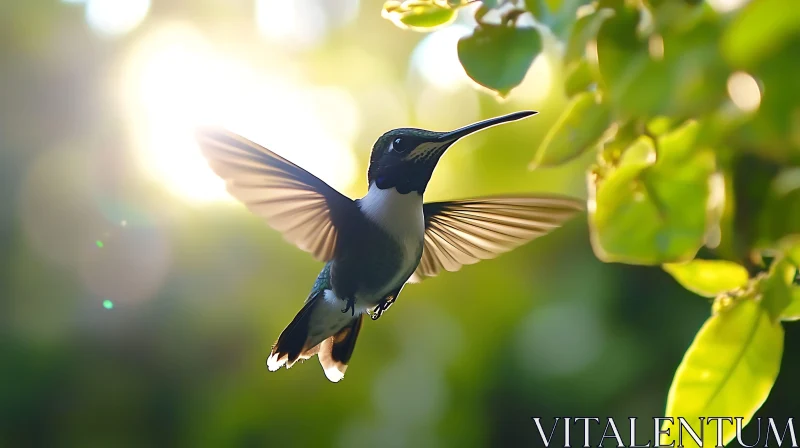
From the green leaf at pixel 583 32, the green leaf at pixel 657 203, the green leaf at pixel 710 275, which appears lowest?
the green leaf at pixel 710 275

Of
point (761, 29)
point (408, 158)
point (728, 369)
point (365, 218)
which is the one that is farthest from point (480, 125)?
point (761, 29)

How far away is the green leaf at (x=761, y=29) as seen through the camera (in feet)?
1.34

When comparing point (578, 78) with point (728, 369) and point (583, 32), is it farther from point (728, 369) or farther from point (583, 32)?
point (728, 369)

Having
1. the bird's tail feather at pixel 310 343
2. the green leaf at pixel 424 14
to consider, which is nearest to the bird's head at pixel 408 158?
the bird's tail feather at pixel 310 343

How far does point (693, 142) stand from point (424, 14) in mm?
219

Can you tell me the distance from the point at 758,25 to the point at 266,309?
323 centimetres

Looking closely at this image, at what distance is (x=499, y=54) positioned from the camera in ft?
1.92

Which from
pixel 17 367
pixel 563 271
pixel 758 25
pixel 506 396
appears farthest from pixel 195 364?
pixel 758 25

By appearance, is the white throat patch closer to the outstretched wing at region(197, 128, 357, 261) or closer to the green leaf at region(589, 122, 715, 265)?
the outstretched wing at region(197, 128, 357, 261)

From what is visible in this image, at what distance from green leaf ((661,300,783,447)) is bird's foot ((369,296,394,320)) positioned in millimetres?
467

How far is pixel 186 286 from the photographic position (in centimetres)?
361

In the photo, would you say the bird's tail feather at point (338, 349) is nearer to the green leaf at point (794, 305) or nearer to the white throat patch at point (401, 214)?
the white throat patch at point (401, 214)

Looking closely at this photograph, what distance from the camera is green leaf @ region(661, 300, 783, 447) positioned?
64cm

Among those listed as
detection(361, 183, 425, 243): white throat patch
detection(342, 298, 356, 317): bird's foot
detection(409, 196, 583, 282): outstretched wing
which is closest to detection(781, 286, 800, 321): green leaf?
detection(409, 196, 583, 282): outstretched wing
